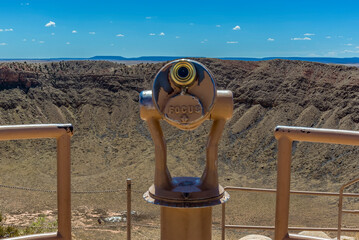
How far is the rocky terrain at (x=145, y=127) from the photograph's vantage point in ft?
78.0

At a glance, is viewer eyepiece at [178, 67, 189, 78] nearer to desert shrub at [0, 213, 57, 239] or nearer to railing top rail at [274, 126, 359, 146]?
railing top rail at [274, 126, 359, 146]

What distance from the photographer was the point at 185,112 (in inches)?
99.1

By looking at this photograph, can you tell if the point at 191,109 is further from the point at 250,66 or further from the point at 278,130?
the point at 250,66

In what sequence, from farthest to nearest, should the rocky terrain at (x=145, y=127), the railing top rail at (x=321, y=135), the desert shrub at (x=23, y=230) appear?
the rocky terrain at (x=145, y=127), the desert shrub at (x=23, y=230), the railing top rail at (x=321, y=135)

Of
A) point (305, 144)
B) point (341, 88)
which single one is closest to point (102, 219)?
point (305, 144)

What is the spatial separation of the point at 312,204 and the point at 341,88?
46.5 ft

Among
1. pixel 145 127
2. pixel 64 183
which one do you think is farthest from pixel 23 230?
pixel 145 127

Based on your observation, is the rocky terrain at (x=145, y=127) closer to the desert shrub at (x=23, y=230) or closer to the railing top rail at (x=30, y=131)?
the desert shrub at (x=23, y=230)

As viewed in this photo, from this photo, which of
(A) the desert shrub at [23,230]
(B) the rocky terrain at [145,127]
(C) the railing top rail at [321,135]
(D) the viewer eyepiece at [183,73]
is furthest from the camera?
(B) the rocky terrain at [145,127]

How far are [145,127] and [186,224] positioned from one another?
97.4 ft

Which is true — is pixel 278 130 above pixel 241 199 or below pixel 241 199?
above

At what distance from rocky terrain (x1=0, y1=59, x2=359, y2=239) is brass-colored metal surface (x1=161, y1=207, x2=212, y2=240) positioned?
52.6 ft

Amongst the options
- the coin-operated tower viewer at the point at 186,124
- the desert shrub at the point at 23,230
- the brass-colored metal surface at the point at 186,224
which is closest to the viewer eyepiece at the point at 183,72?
the coin-operated tower viewer at the point at 186,124

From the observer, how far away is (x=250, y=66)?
123 feet
